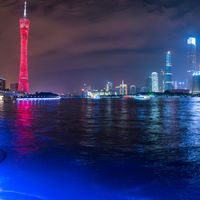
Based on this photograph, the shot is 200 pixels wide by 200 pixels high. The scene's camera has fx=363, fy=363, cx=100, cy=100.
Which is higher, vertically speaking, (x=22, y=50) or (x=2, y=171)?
Answer: (x=22, y=50)

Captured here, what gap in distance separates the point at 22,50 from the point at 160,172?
127519mm

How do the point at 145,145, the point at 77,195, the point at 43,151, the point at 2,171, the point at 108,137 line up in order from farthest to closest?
1. the point at 108,137
2. the point at 145,145
3. the point at 43,151
4. the point at 2,171
5. the point at 77,195

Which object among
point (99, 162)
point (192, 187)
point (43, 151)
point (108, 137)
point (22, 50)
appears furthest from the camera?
point (22, 50)

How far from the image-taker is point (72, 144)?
65.7 feet

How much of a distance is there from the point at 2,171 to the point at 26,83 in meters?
126

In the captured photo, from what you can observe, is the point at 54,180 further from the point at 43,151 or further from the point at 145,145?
the point at 145,145

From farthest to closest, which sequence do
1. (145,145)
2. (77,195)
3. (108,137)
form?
(108,137)
(145,145)
(77,195)

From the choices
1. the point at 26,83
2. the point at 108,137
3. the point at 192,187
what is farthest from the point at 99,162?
the point at 26,83

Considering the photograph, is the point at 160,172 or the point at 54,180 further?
the point at 160,172

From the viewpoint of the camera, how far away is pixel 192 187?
1080 cm

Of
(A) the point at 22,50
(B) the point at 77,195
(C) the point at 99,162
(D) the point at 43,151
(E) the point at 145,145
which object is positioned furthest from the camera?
(A) the point at 22,50

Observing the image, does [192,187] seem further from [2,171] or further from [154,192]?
[2,171]

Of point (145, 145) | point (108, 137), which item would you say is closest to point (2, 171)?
point (145, 145)

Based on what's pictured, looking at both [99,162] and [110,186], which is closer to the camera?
[110,186]
